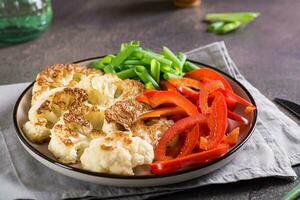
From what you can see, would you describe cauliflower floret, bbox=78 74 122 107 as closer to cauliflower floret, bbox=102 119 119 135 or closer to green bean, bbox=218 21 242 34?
cauliflower floret, bbox=102 119 119 135

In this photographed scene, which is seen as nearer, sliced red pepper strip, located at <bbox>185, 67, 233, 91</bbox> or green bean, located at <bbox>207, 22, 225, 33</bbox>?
sliced red pepper strip, located at <bbox>185, 67, 233, 91</bbox>

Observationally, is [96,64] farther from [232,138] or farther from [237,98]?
[232,138]

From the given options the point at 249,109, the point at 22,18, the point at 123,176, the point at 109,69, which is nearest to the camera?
the point at 123,176

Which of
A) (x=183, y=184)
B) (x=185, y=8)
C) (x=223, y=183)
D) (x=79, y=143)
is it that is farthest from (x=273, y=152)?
(x=185, y=8)

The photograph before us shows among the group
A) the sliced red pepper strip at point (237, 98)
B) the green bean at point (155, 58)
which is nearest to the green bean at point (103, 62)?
the green bean at point (155, 58)

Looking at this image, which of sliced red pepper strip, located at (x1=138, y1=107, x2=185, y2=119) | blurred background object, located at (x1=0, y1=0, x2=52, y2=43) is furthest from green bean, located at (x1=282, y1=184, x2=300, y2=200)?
blurred background object, located at (x1=0, y1=0, x2=52, y2=43)

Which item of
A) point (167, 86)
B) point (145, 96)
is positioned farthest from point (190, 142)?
point (167, 86)
